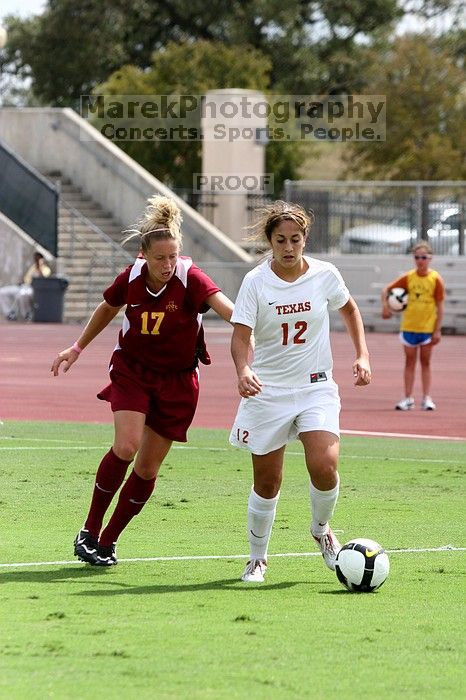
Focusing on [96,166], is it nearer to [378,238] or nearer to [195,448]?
[378,238]

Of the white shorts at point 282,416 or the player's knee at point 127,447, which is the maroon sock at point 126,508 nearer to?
the player's knee at point 127,447

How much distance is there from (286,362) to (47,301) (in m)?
29.6

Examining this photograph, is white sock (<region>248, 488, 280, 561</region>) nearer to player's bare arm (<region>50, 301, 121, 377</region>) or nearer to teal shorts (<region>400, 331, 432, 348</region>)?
player's bare arm (<region>50, 301, 121, 377</region>)

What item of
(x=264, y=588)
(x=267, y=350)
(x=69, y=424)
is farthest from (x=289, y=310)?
(x=69, y=424)

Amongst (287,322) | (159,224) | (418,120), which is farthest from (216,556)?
(418,120)

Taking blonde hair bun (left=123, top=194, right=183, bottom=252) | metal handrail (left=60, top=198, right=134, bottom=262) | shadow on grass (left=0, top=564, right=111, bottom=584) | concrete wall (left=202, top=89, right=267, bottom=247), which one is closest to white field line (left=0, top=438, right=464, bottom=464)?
shadow on grass (left=0, top=564, right=111, bottom=584)

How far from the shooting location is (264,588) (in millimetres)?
8180

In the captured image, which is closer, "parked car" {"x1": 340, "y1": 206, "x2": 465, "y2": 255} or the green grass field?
the green grass field

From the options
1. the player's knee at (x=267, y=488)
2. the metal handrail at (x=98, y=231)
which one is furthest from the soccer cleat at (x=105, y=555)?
the metal handrail at (x=98, y=231)

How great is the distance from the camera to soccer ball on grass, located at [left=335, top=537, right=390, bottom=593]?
8.08 m

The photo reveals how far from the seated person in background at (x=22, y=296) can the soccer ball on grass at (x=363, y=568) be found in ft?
98.8

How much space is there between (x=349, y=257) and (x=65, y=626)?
31.8 meters

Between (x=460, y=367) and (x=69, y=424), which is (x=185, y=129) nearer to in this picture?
(x=460, y=367)

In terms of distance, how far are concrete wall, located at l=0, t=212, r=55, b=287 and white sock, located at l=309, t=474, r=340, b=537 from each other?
31274 mm
